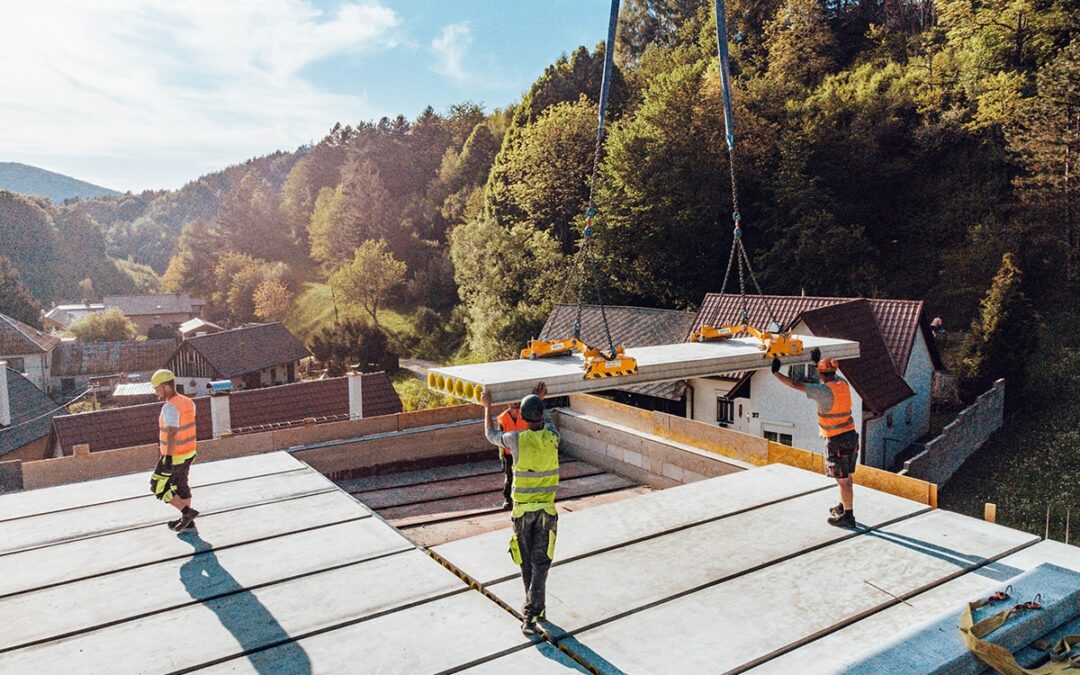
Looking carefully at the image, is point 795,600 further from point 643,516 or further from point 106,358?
point 106,358

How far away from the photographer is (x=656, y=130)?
32.5m

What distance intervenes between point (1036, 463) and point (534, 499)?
699 inches

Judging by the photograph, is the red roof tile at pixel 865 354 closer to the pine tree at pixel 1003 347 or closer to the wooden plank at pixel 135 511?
the pine tree at pixel 1003 347

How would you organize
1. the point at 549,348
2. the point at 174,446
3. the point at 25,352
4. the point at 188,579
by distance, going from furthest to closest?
the point at 25,352
the point at 549,348
the point at 174,446
the point at 188,579

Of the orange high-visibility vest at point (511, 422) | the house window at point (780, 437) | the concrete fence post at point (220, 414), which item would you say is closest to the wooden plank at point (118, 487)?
the concrete fence post at point (220, 414)

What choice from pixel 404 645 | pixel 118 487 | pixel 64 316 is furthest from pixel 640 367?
pixel 64 316

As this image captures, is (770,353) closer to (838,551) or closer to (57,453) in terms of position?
(838,551)

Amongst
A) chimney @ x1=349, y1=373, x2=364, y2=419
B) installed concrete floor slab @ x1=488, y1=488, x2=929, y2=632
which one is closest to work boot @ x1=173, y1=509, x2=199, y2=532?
installed concrete floor slab @ x1=488, y1=488, x2=929, y2=632

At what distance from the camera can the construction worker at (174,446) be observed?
7.04 m

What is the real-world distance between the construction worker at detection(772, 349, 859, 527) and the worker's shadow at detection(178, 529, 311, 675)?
5168mm

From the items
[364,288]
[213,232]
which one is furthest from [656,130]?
[213,232]

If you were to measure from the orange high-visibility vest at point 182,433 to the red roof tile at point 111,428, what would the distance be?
15.6 m

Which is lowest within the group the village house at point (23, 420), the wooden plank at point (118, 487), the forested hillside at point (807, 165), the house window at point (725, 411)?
the village house at point (23, 420)

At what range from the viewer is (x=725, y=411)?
1939 centimetres
